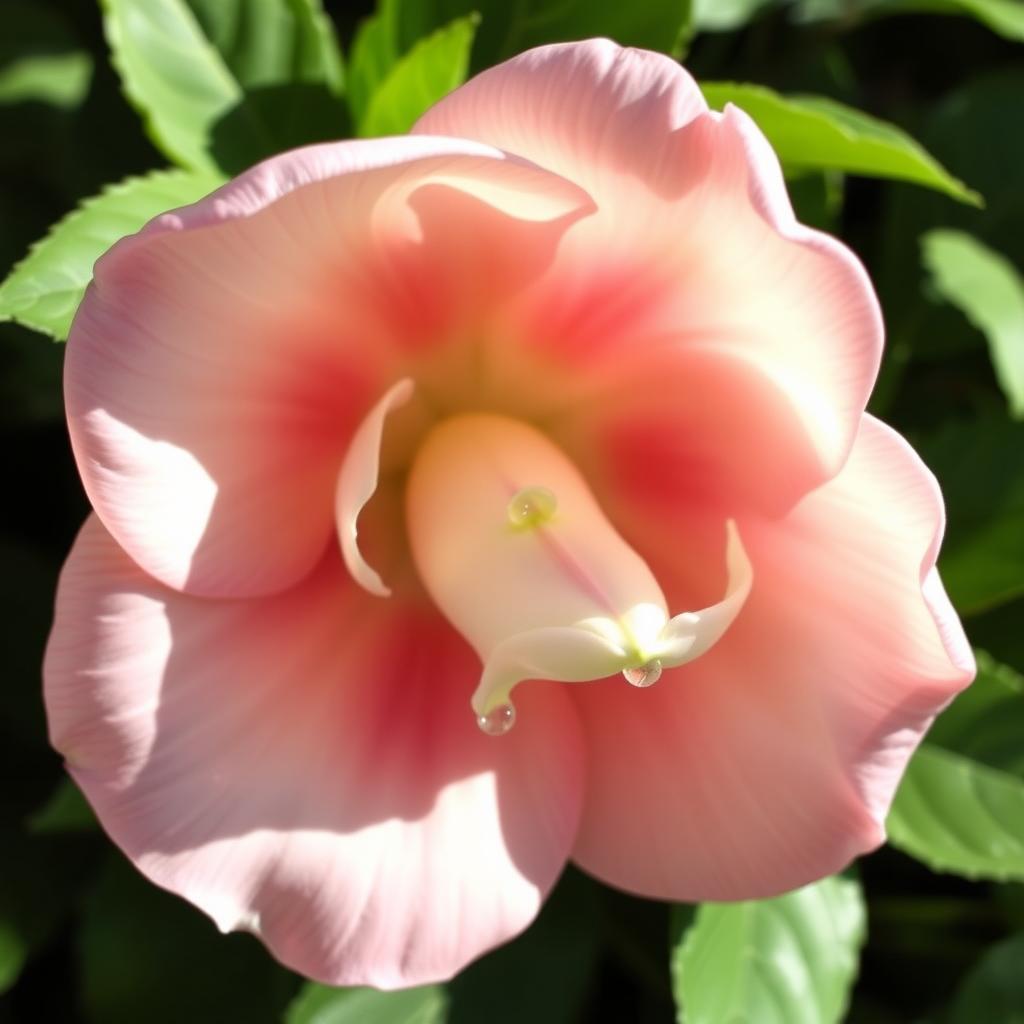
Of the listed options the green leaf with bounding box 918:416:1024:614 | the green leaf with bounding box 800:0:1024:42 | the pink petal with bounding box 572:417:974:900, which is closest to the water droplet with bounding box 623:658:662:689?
the pink petal with bounding box 572:417:974:900

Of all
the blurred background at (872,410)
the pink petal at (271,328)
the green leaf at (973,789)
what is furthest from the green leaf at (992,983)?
the pink petal at (271,328)

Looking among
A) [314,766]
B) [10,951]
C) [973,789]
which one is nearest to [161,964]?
[10,951]

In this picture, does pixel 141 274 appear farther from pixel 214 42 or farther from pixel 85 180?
pixel 85 180

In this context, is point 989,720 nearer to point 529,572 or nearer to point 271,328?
point 529,572

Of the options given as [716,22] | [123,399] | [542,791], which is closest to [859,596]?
[542,791]

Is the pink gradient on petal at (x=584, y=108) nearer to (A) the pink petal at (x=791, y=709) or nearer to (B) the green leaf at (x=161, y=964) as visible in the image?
(A) the pink petal at (x=791, y=709)
